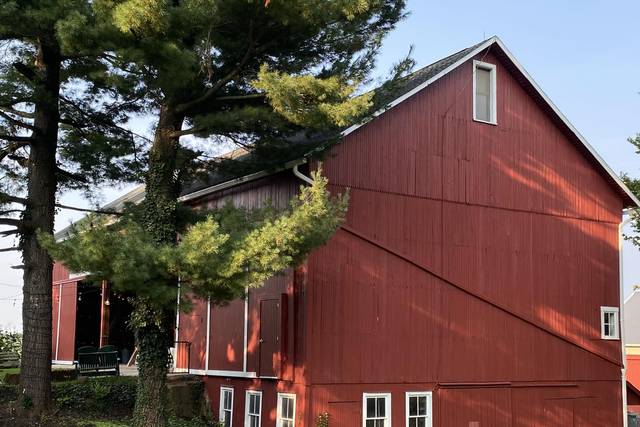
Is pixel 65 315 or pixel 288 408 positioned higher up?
pixel 65 315

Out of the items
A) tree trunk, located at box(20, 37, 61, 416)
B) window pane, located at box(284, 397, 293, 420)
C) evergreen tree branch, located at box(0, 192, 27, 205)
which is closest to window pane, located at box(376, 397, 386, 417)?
window pane, located at box(284, 397, 293, 420)

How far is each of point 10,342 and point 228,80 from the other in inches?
691

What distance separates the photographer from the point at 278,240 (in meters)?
11.8

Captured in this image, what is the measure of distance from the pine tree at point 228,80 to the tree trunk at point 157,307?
0.7 inches

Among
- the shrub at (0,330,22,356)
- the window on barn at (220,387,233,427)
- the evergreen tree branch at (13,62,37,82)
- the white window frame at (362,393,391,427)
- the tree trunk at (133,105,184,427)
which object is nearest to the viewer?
the tree trunk at (133,105,184,427)

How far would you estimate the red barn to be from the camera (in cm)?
1597

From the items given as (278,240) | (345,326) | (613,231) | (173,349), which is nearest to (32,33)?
(278,240)

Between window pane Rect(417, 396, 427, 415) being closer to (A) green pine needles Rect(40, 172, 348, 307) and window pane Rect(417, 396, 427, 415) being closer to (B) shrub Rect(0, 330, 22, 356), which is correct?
(A) green pine needles Rect(40, 172, 348, 307)

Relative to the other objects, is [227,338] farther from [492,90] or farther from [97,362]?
[492,90]

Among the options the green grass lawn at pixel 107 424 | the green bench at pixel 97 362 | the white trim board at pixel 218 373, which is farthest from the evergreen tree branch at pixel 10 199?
the white trim board at pixel 218 373

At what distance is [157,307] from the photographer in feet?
40.5

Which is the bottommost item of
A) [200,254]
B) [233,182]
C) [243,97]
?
[200,254]

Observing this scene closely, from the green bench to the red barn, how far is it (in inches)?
71.8

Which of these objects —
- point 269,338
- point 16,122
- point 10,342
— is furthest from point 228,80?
point 10,342
